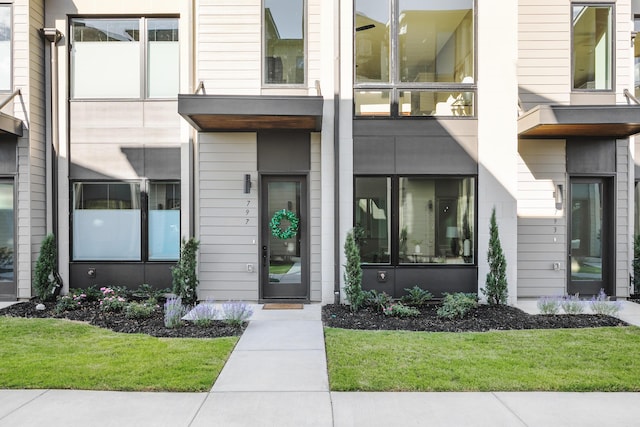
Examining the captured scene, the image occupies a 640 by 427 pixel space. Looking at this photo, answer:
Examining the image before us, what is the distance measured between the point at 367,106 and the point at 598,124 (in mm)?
4042

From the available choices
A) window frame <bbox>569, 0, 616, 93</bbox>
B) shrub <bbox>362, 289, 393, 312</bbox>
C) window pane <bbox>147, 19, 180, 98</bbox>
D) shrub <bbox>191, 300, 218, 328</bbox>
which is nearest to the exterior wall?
window pane <bbox>147, 19, 180, 98</bbox>

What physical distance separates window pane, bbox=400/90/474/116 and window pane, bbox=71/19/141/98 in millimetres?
5667

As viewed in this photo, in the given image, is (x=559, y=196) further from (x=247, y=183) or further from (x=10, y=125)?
(x=10, y=125)

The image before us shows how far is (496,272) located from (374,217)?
2431mm

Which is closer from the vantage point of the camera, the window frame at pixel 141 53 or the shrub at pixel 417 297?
the shrub at pixel 417 297

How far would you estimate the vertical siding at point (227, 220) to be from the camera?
8.37 m

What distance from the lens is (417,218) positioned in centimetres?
836

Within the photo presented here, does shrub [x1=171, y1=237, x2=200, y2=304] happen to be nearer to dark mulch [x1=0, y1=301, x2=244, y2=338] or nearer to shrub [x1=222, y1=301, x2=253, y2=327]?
dark mulch [x1=0, y1=301, x2=244, y2=338]

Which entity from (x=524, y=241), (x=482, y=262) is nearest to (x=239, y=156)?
(x=482, y=262)

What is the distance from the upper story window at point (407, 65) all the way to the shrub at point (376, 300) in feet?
11.2

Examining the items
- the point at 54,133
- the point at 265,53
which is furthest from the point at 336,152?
the point at 54,133

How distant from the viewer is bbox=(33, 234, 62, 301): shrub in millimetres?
8117

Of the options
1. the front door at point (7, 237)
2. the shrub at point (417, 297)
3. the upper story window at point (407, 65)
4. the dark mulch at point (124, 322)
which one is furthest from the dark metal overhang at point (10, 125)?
the shrub at point (417, 297)

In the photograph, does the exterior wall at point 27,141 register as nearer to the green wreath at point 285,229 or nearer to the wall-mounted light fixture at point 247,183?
the wall-mounted light fixture at point 247,183
